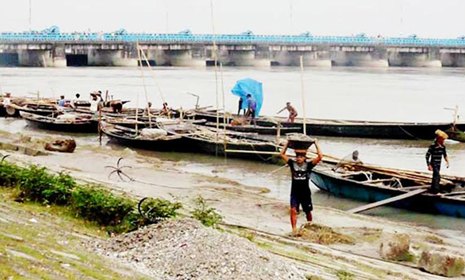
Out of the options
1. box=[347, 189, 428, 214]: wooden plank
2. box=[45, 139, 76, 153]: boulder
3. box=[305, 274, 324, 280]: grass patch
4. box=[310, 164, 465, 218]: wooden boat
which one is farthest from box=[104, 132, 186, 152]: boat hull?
box=[305, 274, 324, 280]: grass patch

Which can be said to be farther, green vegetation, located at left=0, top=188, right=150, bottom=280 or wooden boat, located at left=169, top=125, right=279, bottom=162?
wooden boat, located at left=169, top=125, right=279, bottom=162

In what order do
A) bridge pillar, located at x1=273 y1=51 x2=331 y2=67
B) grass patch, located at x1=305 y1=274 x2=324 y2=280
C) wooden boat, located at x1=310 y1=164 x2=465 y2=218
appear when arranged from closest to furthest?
grass patch, located at x1=305 y1=274 x2=324 y2=280
wooden boat, located at x1=310 y1=164 x2=465 y2=218
bridge pillar, located at x1=273 y1=51 x2=331 y2=67

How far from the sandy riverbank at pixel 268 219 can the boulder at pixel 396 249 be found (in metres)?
0.17

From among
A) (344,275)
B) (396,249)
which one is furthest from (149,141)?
(344,275)

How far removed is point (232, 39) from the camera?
315 ft

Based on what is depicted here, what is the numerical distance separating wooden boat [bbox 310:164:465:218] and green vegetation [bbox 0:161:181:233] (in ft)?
23.3

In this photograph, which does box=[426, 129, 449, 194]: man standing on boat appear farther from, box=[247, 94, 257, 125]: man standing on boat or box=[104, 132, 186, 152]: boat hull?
box=[247, 94, 257, 125]: man standing on boat

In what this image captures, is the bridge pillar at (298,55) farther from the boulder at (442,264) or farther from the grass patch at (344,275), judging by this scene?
the grass patch at (344,275)

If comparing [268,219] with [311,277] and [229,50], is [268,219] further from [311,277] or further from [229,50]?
[229,50]

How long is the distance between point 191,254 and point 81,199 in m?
3.15

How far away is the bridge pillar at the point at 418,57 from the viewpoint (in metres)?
98.1

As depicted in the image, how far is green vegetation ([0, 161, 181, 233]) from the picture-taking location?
10086 millimetres

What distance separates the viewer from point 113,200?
1047 cm

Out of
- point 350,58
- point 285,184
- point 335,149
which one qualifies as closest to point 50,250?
point 285,184
